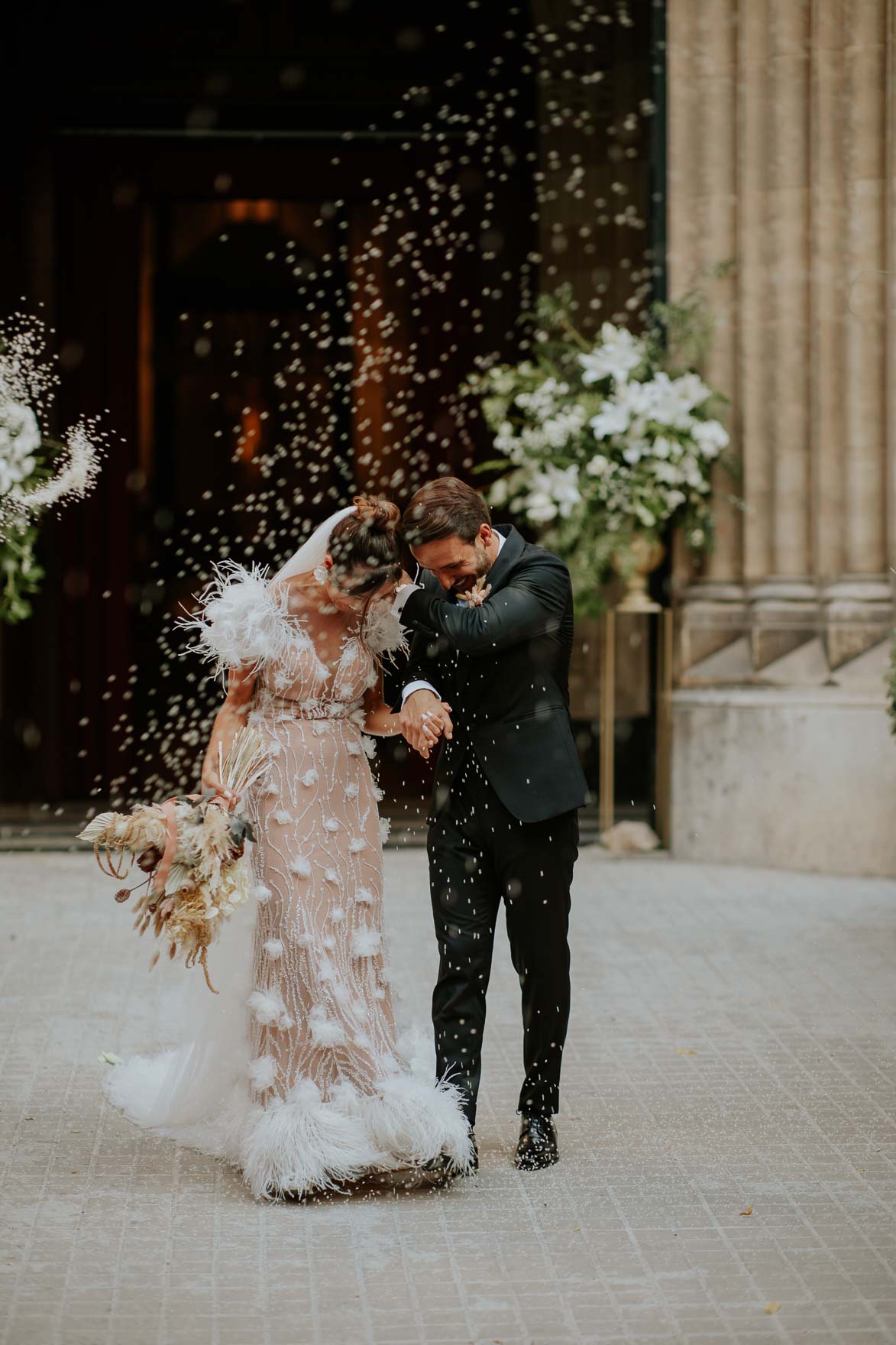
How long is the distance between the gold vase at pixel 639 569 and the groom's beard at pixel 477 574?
15.2ft

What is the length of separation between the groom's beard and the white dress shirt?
0.24 ft

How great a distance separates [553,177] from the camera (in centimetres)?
1135

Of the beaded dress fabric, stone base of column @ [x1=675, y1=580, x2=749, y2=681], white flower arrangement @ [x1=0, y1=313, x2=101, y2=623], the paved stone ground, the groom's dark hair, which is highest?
white flower arrangement @ [x1=0, y1=313, x2=101, y2=623]

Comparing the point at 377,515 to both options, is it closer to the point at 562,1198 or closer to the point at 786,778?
the point at 562,1198

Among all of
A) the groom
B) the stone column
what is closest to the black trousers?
the groom

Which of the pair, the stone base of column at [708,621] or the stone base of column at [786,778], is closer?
the stone base of column at [786,778]

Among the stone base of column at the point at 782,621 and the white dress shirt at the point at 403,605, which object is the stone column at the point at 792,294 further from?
the white dress shirt at the point at 403,605

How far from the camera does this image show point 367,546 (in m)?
4.77

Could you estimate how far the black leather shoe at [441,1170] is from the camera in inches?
186

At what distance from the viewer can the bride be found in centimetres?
472

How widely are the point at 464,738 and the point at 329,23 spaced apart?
24.3 ft

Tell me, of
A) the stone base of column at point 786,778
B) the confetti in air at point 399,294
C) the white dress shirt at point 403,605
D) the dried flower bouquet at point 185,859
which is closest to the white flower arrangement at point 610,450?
the stone base of column at point 786,778

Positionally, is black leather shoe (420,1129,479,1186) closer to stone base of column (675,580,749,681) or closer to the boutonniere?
the boutonniere

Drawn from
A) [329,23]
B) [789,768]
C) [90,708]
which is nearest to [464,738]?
[789,768]
